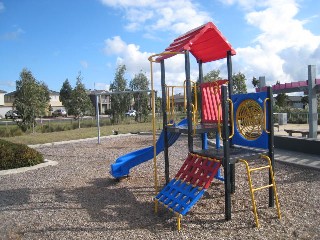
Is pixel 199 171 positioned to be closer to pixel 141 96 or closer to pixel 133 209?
pixel 133 209

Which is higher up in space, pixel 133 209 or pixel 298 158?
pixel 298 158

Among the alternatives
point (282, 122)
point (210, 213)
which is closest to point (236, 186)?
point (210, 213)

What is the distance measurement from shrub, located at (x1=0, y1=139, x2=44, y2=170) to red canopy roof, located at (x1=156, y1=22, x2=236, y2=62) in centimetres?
554

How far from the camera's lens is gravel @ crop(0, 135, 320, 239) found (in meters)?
4.37

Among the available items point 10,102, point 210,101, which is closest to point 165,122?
point 210,101

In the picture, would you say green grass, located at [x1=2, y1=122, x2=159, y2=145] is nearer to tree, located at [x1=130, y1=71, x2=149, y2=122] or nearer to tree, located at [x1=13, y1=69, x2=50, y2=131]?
tree, located at [x1=13, y1=69, x2=50, y2=131]

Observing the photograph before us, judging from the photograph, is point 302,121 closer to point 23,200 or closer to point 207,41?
point 207,41

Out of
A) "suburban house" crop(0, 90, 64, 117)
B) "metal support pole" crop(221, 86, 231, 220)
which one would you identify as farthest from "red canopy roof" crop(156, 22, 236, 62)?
"suburban house" crop(0, 90, 64, 117)

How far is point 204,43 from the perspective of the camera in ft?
19.7

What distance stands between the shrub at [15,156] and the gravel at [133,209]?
599mm

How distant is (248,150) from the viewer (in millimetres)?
5539

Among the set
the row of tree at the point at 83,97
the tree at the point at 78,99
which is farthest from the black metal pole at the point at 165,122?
the tree at the point at 78,99

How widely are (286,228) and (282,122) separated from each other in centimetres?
1890

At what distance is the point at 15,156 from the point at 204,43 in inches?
249
